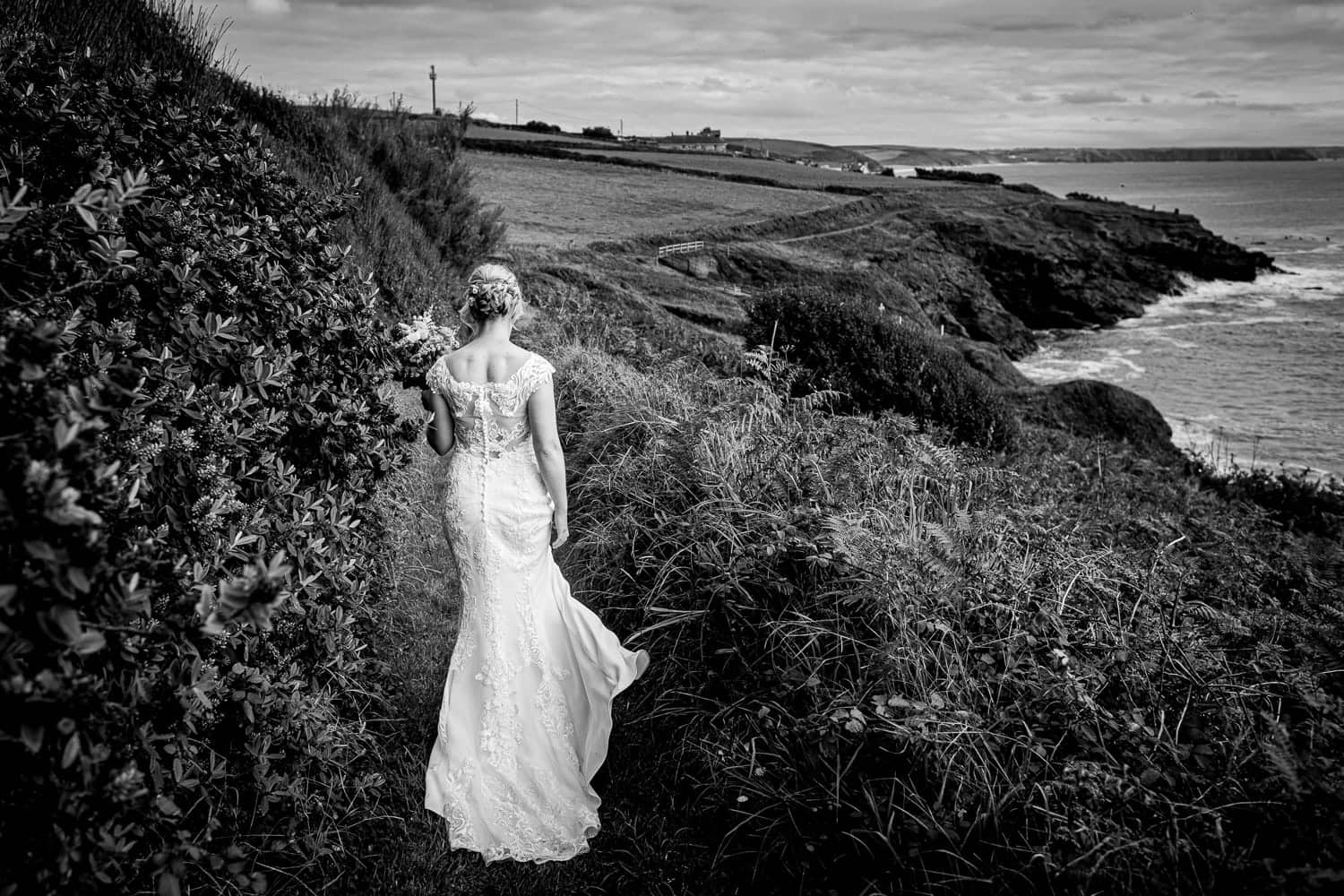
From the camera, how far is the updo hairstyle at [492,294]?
443 cm

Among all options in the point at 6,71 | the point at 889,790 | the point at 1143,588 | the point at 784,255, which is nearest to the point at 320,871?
the point at 889,790

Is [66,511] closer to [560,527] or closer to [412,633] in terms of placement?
[560,527]

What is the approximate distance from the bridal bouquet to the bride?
0.22 m

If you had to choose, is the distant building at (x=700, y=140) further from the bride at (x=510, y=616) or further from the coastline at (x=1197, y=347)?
the bride at (x=510, y=616)

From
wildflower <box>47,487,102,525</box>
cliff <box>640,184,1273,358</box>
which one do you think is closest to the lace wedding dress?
wildflower <box>47,487,102,525</box>

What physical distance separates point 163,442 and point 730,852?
3155mm

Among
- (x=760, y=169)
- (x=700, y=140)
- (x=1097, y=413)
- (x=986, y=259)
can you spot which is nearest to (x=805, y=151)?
(x=700, y=140)

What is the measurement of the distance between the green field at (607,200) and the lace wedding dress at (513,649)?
22204mm

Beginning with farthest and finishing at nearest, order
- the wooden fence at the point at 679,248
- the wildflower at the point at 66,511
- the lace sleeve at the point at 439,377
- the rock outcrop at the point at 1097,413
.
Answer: the wooden fence at the point at 679,248 < the rock outcrop at the point at 1097,413 < the lace sleeve at the point at 439,377 < the wildflower at the point at 66,511

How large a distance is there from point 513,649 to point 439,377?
1.63 meters

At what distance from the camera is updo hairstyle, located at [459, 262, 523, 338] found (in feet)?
14.5

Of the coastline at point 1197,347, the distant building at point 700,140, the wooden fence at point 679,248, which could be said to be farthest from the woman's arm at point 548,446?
the distant building at point 700,140

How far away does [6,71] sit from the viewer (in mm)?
3941

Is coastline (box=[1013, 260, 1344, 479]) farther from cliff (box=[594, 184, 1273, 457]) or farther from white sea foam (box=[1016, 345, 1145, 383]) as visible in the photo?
cliff (box=[594, 184, 1273, 457])
